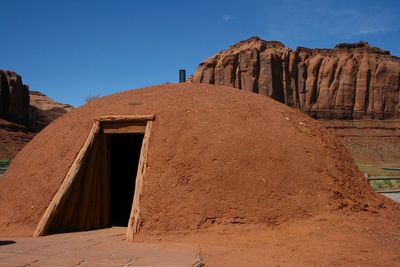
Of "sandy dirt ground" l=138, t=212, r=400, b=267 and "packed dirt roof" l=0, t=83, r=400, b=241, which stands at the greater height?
"packed dirt roof" l=0, t=83, r=400, b=241

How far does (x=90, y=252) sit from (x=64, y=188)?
2002 millimetres

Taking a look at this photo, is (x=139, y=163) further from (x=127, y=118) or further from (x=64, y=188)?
(x=64, y=188)

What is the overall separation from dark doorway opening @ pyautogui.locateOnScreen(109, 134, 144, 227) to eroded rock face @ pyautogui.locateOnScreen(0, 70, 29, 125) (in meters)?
39.2

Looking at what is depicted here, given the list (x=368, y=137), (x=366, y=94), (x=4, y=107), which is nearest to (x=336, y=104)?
(x=366, y=94)

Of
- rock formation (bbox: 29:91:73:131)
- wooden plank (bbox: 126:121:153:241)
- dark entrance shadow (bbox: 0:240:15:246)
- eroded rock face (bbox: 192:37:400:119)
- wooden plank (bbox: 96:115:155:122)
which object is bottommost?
dark entrance shadow (bbox: 0:240:15:246)

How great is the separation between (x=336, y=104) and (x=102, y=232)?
60.0 m

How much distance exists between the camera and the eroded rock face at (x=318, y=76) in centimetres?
6272

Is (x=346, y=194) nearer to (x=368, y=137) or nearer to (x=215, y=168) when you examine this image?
(x=215, y=168)

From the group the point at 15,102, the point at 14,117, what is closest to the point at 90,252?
the point at 14,117

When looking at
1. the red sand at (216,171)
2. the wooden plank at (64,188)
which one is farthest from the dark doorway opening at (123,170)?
the wooden plank at (64,188)

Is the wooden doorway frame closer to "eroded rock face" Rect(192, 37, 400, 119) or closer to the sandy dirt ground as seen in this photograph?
the sandy dirt ground

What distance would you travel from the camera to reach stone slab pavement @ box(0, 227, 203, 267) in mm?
5000

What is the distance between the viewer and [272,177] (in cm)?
723

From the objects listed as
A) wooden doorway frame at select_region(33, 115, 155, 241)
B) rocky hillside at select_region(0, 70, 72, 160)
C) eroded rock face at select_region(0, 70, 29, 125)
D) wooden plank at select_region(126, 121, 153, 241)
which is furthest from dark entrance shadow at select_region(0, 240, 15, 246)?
eroded rock face at select_region(0, 70, 29, 125)
